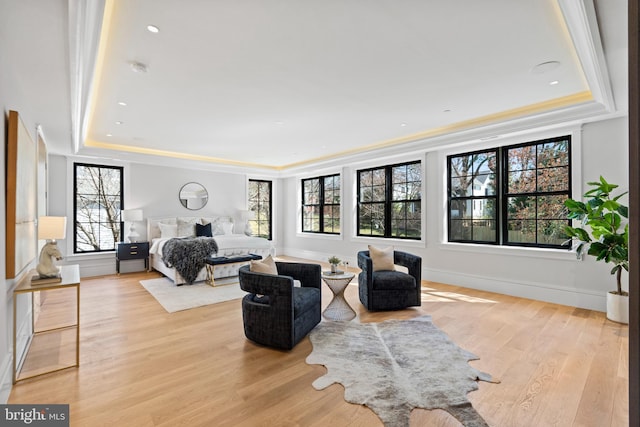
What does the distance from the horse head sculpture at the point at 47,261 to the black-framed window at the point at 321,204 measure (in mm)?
5959

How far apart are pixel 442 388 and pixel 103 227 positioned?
705 centimetres

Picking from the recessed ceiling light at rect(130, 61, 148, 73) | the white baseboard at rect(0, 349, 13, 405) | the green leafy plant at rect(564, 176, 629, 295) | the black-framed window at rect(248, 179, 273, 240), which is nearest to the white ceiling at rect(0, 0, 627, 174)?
the recessed ceiling light at rect(130, 61, 148, 73)

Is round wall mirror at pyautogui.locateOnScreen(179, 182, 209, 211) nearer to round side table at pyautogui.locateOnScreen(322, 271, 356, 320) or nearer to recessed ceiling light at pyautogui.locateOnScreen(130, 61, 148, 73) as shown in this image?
recessed ceiling light at pyautogui.locateOnScreen(130, 61, 148, 73)

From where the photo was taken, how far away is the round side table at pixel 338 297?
381 centimetres

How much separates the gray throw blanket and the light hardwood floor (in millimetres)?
1346

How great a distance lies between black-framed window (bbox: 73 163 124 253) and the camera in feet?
21.0

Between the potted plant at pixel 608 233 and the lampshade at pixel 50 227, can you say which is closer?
the lampshade at pixel 50 227

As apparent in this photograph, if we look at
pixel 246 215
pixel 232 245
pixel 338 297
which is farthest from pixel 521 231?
pixel 246 215

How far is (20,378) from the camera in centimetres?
247

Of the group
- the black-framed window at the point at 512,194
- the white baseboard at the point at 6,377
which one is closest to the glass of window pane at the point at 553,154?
the black-framed window at the point at 512,194

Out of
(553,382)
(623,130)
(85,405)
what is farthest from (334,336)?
(623,130)

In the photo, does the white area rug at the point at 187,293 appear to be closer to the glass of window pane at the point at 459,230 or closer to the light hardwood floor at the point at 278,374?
the light hardwood floor at the point at 278,374

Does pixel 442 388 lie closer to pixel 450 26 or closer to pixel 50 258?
pixel 450 26

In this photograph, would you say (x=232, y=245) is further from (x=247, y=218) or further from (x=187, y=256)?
(x=247, y=218)
